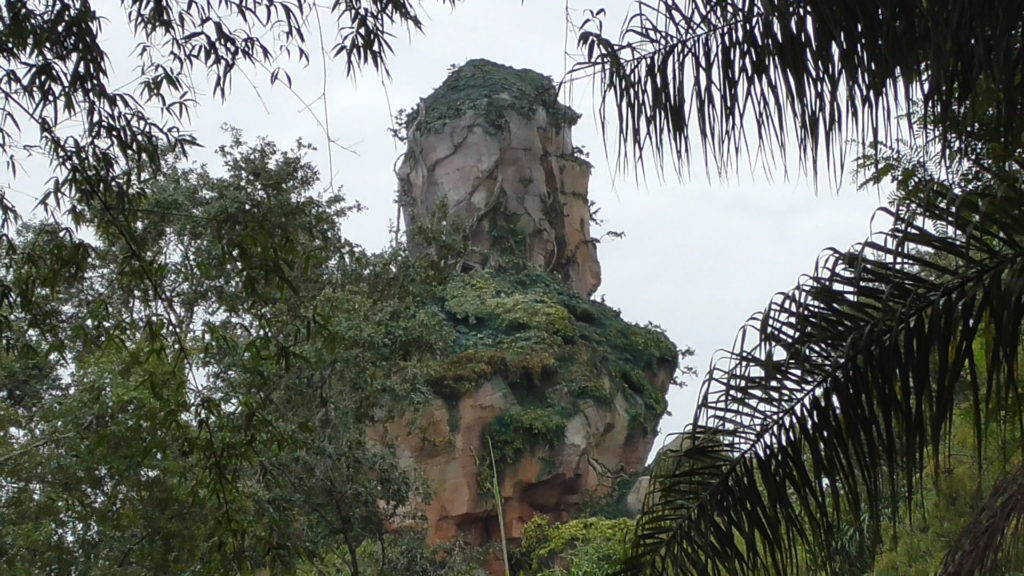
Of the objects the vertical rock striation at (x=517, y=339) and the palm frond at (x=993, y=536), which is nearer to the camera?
the palm frond at (x=993, y=536)

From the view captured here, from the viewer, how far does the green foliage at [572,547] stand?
1048 cm

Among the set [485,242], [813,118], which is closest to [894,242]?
[813,118]

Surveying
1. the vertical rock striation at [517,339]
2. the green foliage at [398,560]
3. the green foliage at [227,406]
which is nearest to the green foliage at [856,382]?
the green foliage at [227,406]

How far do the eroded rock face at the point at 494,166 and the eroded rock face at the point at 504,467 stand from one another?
316 centimetres

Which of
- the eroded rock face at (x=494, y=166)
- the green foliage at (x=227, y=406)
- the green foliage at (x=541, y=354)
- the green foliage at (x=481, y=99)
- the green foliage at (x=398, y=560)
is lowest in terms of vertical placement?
the green foliage at (x=398, y=560)

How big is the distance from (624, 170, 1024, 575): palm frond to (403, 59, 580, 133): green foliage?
50.0 feet

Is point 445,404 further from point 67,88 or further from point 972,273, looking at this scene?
point 972,273

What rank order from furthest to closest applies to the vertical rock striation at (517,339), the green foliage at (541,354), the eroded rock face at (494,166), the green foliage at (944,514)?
the eroded rock face at (494,166), the green foliage at (541,354), the vertical rock striation at (517,339), the green foliage at (944,514)

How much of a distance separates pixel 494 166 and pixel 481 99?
123 centimetres

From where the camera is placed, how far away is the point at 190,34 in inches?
150

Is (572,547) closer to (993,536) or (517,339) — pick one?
(517,339)

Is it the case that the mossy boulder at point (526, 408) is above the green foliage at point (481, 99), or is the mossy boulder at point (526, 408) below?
below

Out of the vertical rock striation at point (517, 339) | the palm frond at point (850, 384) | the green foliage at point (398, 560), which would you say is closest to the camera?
the palm frond at point (850, 384)

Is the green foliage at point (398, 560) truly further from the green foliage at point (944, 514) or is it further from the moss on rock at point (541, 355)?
the green foliage at point (944, 514)
